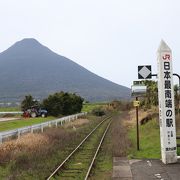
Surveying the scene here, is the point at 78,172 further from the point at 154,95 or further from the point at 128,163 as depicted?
the point at 154,95

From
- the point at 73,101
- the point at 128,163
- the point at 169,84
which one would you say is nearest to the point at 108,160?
the point at 128,163

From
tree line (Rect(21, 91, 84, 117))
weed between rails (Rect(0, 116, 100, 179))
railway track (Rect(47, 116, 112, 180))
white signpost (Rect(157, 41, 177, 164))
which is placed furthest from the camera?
tree line (Rect(21, 91, 84, 117))

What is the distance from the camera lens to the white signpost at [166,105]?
13.6 metres

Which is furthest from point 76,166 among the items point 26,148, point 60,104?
point 60,104

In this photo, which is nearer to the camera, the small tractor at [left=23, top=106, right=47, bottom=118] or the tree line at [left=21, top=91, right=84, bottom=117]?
the small tractor at [left=23, top=106, right=47, bottom=118]

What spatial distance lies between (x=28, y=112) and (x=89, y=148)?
35.7m

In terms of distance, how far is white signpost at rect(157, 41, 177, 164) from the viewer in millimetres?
13648

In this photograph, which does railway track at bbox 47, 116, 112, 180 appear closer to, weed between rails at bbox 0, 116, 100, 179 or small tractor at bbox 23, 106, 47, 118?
weed between rails at bbox 0, 116, 100, 179

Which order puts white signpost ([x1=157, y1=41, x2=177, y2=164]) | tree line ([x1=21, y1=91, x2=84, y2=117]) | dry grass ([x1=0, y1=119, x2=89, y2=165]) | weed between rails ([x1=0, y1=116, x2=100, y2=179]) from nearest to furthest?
1. weed between rails ([x1=0, y1=116, x2=100, y2=179])
2. white signpost ([x1=157, y1=41, x2=177, y2=164])
3. dry grass ([x1=0, y1=119, x2=89, y2=165])
4. tree line ([x1=21, y1=91, x2=84, y2=117])

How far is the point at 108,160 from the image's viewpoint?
1525cm

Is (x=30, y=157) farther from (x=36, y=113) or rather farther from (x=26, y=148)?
(x=36, y=113)

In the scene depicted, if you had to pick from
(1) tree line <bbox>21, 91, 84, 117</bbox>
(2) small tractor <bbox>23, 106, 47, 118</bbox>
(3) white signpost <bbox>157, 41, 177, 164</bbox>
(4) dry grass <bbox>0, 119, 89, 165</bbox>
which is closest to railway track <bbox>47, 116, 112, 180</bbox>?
(4) dry grass <bbox>0, 119, 89, 165</bbox>

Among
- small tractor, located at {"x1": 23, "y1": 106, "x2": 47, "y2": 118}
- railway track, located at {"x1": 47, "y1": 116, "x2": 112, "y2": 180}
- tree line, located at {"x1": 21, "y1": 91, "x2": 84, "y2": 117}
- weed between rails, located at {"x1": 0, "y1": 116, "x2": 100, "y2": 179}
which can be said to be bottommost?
railway track, located at {"x1": 47, "y1": 116, "x2": 112, "y2": 180}

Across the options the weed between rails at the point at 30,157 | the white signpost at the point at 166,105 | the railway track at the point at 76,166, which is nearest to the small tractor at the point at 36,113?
the weed between rails at the point at 30,157
